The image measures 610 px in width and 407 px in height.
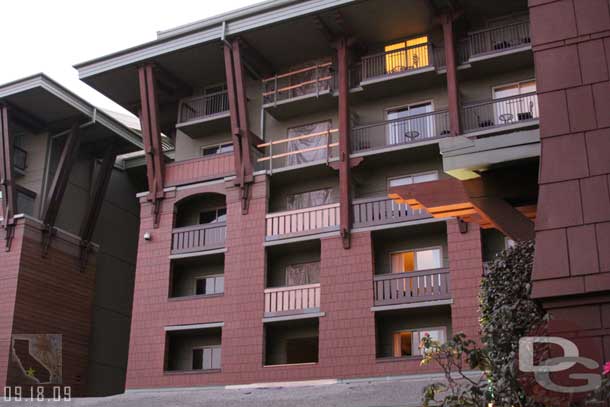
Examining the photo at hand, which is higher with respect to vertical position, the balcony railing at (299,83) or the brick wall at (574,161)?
the balcony railing at (299,83)

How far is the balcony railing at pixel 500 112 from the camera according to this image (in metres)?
29.5

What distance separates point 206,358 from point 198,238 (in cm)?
488

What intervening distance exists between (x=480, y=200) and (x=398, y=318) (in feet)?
61.9

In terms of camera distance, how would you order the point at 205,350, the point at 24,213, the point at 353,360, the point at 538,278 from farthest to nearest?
the point at 24,213 → the point at 205,350 → the point at 353,360 → the point at 538,278

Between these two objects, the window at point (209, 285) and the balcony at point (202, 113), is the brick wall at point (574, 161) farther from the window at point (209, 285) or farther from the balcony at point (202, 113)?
the balcony at point (202, 113)

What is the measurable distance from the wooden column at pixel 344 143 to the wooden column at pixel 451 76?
3989 millimetres

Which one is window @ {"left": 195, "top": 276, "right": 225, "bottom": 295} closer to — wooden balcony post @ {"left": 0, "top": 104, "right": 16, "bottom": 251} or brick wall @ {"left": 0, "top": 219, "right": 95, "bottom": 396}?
brick wall @ {"left": 0, "top": 219, "right": 95, "bottom": 396}

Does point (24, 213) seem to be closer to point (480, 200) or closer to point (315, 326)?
point (315, 326)

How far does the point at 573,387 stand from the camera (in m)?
8.91

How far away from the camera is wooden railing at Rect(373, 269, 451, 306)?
2845cm

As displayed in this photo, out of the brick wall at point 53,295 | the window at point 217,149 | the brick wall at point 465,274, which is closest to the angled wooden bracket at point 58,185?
the brick wall at point 53,295

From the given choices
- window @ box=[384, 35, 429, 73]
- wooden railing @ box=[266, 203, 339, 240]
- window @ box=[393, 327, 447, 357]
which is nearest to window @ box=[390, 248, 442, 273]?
window @ box=[393, 327, 447, 357]

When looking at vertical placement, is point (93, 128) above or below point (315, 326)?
above

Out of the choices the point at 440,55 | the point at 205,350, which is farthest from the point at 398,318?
the point at 440,55
